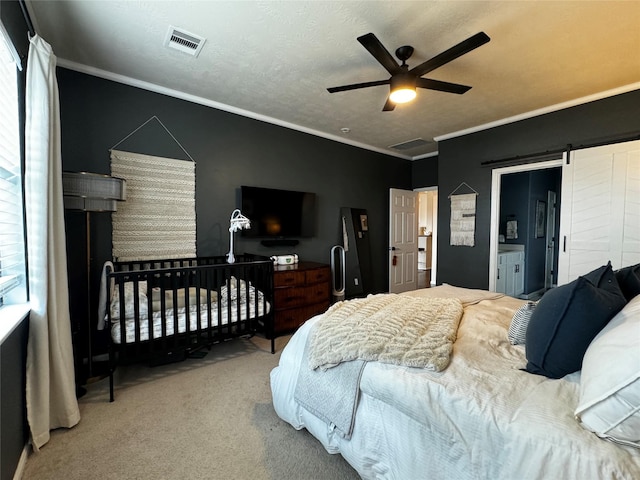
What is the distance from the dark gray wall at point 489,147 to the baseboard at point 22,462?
15.3 ft

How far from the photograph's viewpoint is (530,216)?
5.04 m

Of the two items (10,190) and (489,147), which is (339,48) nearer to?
(10,190)

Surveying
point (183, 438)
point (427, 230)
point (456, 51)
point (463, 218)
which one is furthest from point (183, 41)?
point (427, 230)

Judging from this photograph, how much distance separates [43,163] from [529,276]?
631 centimetres

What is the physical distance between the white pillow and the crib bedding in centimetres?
230

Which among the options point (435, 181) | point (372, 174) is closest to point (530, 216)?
point (435, 181)

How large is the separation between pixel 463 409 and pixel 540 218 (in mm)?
5599

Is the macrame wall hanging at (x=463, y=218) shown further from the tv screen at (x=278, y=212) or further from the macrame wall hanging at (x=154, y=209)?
the macrame wall hanging at (x=154, y=209)

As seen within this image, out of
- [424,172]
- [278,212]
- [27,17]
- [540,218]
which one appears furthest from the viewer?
[424,172]

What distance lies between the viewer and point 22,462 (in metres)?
1.48

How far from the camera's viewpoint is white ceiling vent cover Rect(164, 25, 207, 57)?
212 cm

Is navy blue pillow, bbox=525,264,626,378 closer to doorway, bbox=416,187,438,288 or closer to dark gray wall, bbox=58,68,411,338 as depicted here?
dark gray wall, bbox=58,68,411,338

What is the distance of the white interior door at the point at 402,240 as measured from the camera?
5223 millimetres

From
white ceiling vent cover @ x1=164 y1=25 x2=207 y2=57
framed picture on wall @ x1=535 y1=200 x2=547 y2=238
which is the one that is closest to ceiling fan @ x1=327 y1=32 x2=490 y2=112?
white ceiling vent cover @ x1=164 y1=25 x2=207 y2=57
